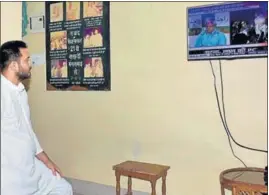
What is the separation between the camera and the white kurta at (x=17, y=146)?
2023 millimetres

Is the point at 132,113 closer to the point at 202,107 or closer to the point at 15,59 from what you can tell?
the point at 202,107

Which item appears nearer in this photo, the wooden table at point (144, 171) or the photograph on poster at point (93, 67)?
the wooden table at point (144, 171)

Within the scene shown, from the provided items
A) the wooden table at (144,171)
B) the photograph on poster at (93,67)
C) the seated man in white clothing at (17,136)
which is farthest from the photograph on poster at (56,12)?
the wooden table at (144,171)

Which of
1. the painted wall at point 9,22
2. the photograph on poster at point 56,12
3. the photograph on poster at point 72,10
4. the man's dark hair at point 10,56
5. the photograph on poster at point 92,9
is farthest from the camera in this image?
the photograph on poster at point 56,12

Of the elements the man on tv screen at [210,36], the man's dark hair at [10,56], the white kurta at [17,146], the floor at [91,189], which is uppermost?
the man on tv screen at [210,36]

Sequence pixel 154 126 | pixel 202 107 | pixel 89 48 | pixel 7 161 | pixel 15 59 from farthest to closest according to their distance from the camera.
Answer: pixel 89 48
pixel 154 126
pixel 202 107
pixel 15 59
pixel 7 161

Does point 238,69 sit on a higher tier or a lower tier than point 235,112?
higher

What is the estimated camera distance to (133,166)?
299cm

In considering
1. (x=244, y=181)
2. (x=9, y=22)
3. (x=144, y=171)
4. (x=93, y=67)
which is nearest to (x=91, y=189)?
(x=144, y=171)

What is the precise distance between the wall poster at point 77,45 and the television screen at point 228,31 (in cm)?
94

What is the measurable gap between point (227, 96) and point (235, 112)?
0.15 meters

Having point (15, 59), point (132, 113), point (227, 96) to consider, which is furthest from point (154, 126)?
point (15, 59)

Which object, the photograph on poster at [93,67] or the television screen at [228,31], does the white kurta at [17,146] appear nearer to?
the photograph on poster at [93,67]

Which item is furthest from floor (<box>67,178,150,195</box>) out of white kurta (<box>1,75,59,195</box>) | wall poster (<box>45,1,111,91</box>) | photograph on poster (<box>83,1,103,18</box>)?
photograph on poster (<box>83,1,103,18</box>)
